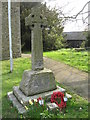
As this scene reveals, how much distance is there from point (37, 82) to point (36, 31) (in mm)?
1274

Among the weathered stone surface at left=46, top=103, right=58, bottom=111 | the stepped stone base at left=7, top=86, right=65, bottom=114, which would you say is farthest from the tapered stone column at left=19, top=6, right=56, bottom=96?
the weathered stone surface at left=46, top=103, right=58, bottom=111

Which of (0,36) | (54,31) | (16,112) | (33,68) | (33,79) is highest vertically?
(54,31)

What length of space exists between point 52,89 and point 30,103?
2.66 feet

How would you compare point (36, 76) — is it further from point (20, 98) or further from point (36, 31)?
point (36, 31)

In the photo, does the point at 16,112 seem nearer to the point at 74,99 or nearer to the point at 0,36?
the point at 74,99

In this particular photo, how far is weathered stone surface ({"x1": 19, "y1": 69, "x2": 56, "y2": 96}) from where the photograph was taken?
12.0ft

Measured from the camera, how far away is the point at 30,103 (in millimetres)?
3318

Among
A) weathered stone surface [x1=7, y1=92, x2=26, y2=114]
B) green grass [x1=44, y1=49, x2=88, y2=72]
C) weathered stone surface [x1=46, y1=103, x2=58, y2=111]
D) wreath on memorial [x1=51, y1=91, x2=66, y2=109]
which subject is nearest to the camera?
weathered stone surface [x1=46, y1=103, x2=58, y2=111]

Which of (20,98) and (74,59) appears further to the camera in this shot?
(74,59)

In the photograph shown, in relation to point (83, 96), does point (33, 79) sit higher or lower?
higher

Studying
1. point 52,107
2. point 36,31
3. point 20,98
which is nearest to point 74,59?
point 36,31

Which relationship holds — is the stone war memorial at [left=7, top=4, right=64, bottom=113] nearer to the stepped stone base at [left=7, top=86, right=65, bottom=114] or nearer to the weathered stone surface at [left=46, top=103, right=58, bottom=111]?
the stepped stone base at [left=7, top=86, right=65, bottom=114]

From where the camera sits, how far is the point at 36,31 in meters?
3.80

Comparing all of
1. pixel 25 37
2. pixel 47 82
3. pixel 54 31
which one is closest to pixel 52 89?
pixel 47 82
